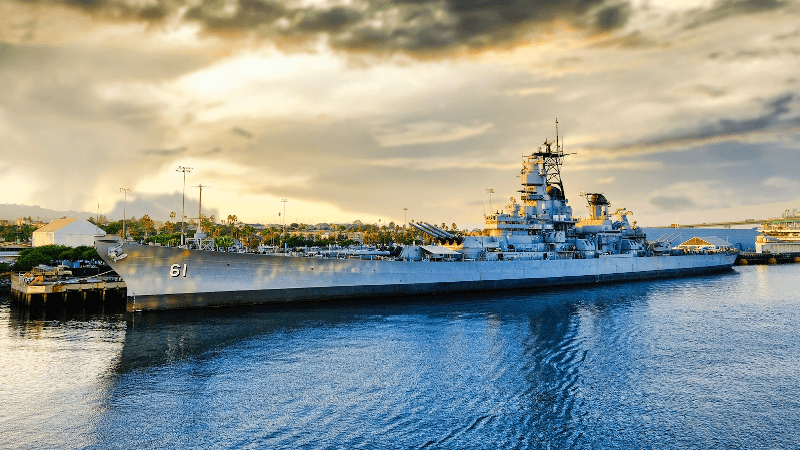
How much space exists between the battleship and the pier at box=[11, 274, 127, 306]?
25.3 ft

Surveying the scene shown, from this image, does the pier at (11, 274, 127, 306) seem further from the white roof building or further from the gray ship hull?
the white roof building

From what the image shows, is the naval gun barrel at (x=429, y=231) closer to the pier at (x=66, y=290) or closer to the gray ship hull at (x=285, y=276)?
the gray ship hull at (x=285, y=276)

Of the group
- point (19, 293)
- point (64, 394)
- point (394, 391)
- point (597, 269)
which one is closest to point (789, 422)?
point (394, 391)

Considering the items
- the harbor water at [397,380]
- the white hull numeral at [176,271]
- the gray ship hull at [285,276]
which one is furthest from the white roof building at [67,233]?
the white hull numeral at [176,271]

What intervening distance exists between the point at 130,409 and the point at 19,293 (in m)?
28.5

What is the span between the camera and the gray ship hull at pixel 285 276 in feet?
89.1

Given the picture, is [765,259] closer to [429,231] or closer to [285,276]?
[429,231]

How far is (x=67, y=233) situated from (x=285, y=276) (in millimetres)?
47524

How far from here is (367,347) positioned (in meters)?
19.9

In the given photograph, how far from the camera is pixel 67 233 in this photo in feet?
200

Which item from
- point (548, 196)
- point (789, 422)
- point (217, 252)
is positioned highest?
point (548, 196)

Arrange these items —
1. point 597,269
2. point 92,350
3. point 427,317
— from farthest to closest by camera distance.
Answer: point 597,269, point 427,317, point 92,350

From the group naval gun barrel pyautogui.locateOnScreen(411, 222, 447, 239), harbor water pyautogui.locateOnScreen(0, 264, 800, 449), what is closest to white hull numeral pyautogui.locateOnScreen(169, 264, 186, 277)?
harbor water pyautogui.locateOnScreen(0, 264, 800, 449)

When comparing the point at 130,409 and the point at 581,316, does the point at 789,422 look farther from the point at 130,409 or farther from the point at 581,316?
the point at 130,409
